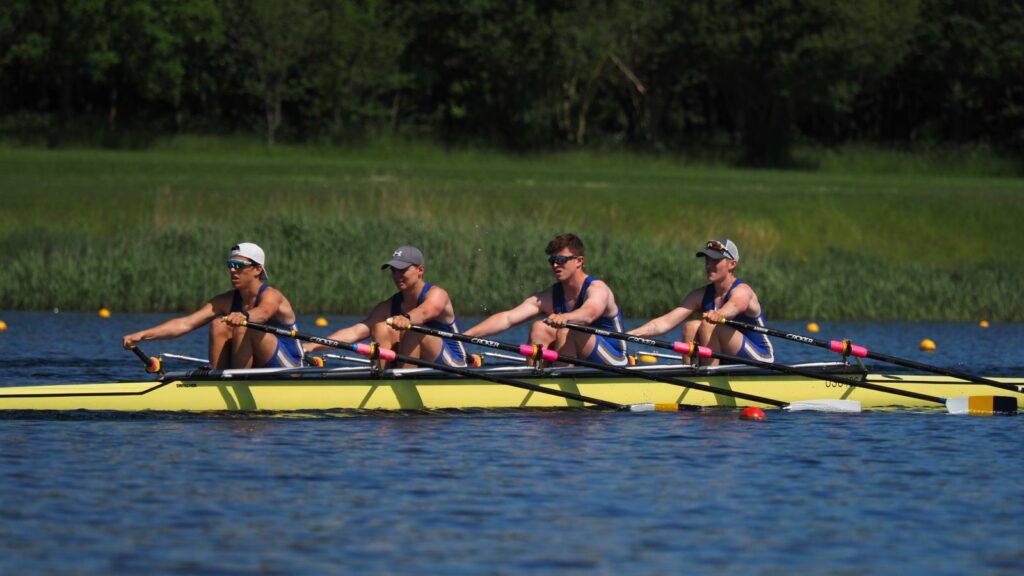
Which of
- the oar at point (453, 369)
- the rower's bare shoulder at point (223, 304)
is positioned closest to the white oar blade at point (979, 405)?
the oar at point (453, 369)

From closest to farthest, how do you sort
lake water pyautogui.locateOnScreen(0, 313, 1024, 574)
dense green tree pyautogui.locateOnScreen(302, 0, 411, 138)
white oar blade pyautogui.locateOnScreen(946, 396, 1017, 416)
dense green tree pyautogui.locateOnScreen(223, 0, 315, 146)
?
lake water pyautogui.locateOnScreen(0, 313, 1024, 574), white oar blade pyautogui.locateOnScreen(946, 396, 1017, 416), dense green tree pyautogui.locateOnScreen(223, 0, 315, 146), dense green tree pyautogui.locateOnScreen(302, 0, 411, 138)

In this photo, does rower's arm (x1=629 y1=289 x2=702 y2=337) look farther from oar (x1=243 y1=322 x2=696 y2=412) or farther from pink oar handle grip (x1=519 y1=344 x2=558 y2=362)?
pink oar handle grip (x1=519 y1=344 x2=558 y2=362)

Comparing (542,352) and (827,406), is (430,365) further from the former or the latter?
(827,406)

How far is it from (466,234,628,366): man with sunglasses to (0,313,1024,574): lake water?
0.81m

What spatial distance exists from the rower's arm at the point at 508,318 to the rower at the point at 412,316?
320mm

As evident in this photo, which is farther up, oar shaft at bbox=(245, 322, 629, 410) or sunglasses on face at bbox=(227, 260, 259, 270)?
sunglasses on face at bbox=(227, 260, 259, 270)

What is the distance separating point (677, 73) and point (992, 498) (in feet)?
177

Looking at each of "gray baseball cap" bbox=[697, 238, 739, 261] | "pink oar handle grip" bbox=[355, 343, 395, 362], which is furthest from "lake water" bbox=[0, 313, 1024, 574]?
"gray baseball cap" bbox=[697, 238, 739, 261]

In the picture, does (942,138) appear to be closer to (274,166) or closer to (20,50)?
(274,166)

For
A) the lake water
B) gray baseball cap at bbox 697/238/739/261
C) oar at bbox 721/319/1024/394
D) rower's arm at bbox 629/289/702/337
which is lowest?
the lake water

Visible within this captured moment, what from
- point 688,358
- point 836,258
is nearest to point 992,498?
point 688,358

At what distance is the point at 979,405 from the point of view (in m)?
17.8

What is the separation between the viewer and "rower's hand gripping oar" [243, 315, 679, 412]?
15578 millimetres

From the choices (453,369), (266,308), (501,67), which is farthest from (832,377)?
(501,67)
